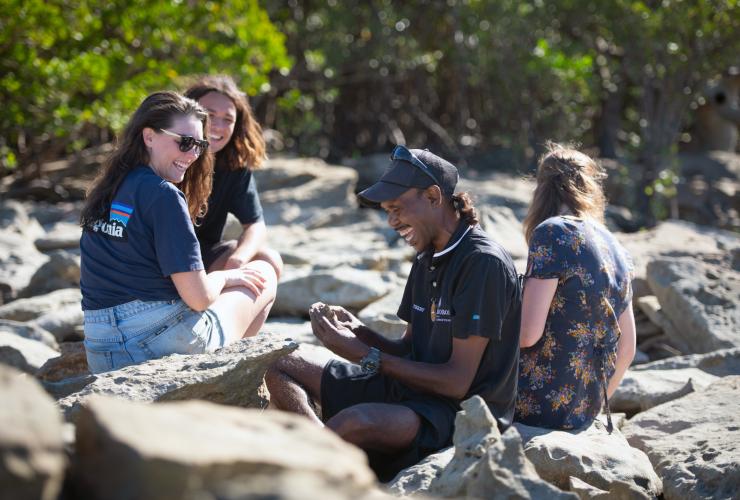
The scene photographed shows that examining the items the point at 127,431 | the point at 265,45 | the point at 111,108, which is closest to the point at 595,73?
the point at 265,45

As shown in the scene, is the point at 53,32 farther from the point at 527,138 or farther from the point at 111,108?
the point at 527,138

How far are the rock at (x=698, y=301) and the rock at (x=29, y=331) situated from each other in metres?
3.86

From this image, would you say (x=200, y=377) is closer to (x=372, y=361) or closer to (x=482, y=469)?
(x=372, y=361)

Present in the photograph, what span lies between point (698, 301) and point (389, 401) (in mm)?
3180

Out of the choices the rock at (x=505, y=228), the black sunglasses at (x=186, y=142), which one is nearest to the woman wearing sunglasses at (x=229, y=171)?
the black sunglasses at (x=186, y=142)

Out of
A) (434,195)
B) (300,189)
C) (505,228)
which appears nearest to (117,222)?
(434,195)

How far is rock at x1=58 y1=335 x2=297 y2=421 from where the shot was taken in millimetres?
3518

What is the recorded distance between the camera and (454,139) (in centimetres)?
1363

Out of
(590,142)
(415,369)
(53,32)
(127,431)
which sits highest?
(53,32)

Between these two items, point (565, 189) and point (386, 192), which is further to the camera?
point (565, 189)

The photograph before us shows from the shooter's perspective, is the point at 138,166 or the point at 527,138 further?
the point at 527,138

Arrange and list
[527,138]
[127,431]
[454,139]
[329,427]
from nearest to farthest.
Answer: [127,431], [329,427], [527,138], [454,139]

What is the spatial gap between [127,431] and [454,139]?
1198 centimetres

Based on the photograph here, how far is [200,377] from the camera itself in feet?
11.9
